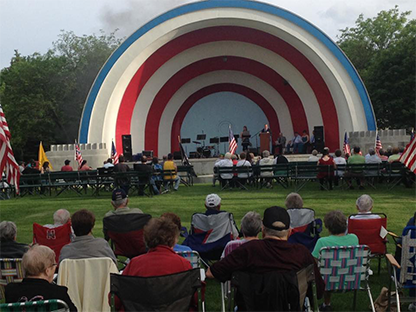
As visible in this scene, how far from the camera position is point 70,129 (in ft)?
132

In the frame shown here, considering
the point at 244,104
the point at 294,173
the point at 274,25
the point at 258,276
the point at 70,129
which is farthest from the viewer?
the point at 70,129

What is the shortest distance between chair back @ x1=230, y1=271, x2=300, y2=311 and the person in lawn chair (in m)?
2.48

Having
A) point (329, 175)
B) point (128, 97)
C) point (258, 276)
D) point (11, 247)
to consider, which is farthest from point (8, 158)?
point (128, 97)

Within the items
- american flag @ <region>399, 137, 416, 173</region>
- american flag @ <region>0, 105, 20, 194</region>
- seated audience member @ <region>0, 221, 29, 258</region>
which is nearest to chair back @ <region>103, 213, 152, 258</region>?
→ seated audience member @ <region>0, 221, 29, 258</region>

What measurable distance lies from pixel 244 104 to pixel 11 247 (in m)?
23.2

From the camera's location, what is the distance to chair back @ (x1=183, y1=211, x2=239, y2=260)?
5.94 metres

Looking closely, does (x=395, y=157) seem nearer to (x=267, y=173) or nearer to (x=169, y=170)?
(x=267, y=173)

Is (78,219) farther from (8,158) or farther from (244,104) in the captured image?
(244,104)

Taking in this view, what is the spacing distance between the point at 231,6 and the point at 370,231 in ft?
60.8

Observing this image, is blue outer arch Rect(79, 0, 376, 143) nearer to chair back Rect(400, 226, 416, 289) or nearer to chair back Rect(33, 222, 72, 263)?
chair back Rect(33, 222, 72, 263)

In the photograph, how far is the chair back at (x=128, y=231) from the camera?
5.93 meters

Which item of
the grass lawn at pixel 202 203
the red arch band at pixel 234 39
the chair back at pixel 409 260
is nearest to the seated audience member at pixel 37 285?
the chair back at pixel 409 260

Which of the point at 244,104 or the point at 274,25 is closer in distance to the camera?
the point at 274,25

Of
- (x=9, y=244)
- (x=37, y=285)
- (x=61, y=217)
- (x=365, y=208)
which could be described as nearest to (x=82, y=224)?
(x=9, y=244)
